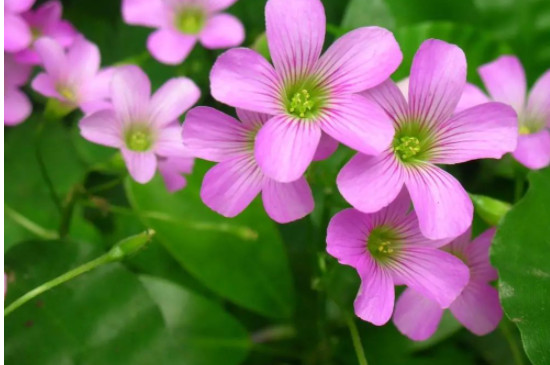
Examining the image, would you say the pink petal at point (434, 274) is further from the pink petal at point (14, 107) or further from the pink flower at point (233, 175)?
the pink petal at point (14, 107)

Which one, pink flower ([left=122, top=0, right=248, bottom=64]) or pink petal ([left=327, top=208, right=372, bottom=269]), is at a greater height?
pink petal ([left=327, top=208, right=372, bottom=269])

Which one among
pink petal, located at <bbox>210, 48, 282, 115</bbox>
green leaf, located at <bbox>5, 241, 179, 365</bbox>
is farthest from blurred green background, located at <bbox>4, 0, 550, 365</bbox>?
pink petal, located at <bbox>210, 48, 282, 115</bbox>

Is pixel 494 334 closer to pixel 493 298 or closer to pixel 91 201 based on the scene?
pixel 493 298

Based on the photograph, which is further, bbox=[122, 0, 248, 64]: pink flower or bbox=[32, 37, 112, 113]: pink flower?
bbox=[122, 0, 248, 64]: pink flower

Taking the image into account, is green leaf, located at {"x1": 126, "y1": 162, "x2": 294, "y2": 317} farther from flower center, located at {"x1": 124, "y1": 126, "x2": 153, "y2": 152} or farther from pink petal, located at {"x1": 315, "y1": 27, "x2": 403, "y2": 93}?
pink petal, located at {"x1": 315, "y1": 27, "x2": 403, "y2": 93}

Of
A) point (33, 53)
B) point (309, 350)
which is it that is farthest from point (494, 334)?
point (33, 53)
